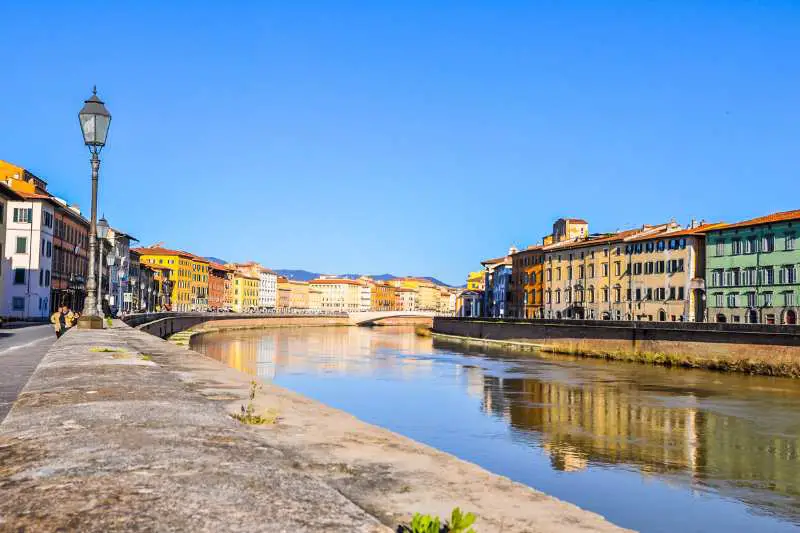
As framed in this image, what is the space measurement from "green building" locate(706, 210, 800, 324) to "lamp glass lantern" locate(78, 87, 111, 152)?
5551cm

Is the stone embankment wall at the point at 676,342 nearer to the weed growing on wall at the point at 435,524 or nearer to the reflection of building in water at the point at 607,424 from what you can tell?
the reflection of building in water at the point at 607,424

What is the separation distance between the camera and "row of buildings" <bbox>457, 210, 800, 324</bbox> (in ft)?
207

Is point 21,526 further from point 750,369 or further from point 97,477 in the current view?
point 750,369

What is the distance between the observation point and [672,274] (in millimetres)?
75938

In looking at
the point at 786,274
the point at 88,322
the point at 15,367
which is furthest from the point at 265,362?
the point at 786,274

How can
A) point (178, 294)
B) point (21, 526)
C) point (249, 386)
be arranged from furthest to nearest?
1. point (178, 294)
2. point (249, 386)
3. point (21, 526)

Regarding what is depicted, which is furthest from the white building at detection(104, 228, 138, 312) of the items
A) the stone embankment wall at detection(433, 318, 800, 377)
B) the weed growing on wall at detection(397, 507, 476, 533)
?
the weed growing on wall at detection(397, 507, 476, 533)

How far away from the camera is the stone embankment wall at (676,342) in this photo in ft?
154

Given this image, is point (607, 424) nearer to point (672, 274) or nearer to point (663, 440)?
point (663, 440)

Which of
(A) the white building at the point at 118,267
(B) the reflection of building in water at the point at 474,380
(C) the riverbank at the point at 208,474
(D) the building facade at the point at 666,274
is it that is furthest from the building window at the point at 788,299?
(A) the white building at the point at 118,267

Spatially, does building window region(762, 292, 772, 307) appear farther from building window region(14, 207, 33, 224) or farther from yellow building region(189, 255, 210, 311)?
yellow building region(189, 255, 210, 311)

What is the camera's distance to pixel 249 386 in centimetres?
1276

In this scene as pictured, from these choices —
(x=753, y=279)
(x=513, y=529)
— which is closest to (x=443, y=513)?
(x=513, y=529)

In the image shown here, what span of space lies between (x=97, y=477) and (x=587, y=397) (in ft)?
106
